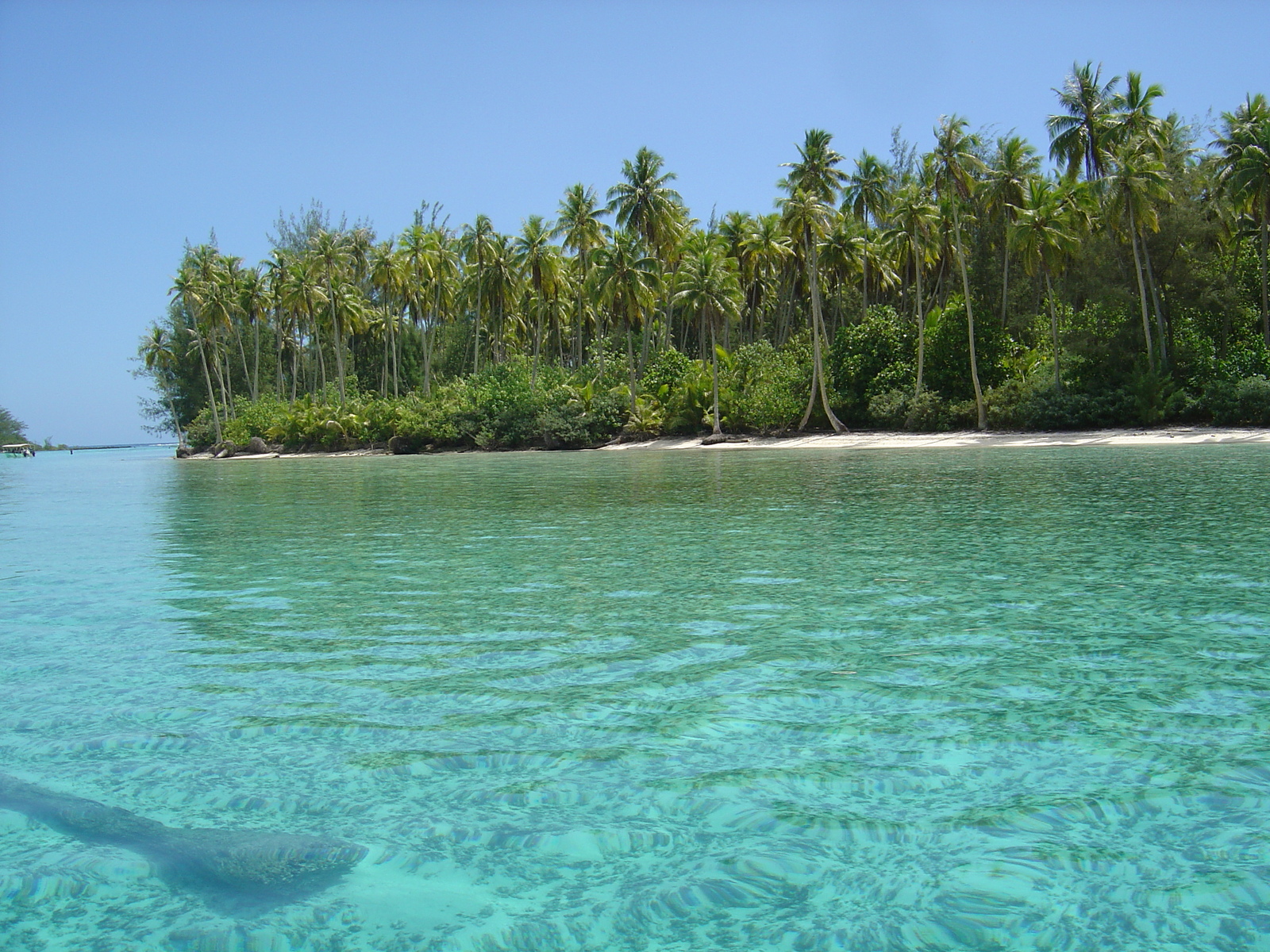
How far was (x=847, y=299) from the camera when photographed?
220 ft

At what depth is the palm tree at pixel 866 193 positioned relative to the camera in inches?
2141

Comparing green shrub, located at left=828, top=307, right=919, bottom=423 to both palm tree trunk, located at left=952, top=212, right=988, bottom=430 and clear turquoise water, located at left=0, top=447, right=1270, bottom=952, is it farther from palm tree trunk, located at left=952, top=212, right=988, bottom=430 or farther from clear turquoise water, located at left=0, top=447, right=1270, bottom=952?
clear turquoise water, located at left=0, top=447, right=1270, bottom=952

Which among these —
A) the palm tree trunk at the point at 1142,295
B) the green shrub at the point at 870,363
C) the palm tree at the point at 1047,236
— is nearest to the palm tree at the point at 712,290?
the green shrub at the point at 870,363

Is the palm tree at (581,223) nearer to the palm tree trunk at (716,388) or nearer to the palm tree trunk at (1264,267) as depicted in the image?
the palm tree trunk at (716,388)

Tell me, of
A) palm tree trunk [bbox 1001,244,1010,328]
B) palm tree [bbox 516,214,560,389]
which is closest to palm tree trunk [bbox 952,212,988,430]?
palm tree trunk [bbox 1001,244,1010,328]

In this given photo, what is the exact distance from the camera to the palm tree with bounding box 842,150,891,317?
2141 inches

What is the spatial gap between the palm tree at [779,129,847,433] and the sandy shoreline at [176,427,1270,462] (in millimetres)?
3528

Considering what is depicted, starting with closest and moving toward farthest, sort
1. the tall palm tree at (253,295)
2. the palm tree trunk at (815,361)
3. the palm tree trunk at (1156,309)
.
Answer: the palm tree trunk at (1156,309) < the palm tree trunk at (815,361) < the tall palm tree at (253,295)

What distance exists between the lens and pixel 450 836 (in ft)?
14.5

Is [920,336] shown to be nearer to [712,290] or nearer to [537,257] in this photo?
[712,290]

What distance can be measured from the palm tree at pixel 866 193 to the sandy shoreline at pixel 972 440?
10.8 metres

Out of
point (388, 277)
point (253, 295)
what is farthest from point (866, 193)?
point (253, 295)

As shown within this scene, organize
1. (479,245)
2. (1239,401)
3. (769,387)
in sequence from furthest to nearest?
(479,245)
(769,387)
(1239,401)

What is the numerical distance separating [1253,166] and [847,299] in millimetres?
30224
